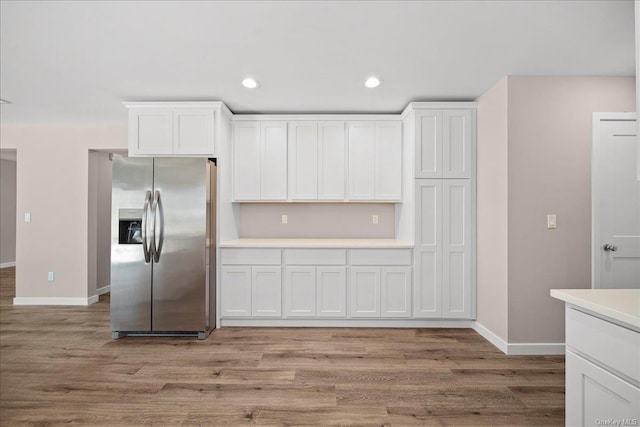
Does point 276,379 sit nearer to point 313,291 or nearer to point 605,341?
point 313,291

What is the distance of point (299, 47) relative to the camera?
273 centimetres

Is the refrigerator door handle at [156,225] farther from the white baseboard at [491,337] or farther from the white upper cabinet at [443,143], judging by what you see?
the white baseboard at [491,337]

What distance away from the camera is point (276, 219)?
4.52 m

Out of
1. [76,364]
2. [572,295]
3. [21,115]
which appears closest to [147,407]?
[76,364]

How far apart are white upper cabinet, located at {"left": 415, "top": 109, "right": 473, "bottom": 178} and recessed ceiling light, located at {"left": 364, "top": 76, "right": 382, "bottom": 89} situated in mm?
706

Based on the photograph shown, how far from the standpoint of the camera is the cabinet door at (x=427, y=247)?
12.3ft

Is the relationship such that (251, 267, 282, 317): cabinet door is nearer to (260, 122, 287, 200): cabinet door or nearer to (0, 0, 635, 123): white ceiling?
(260, 122, 287, 200): cabinet door

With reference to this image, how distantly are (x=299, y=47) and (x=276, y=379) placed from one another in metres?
2.61

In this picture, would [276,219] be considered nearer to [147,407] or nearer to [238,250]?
[238,250]

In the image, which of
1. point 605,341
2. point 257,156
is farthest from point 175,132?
point 605,341

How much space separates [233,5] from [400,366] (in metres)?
3.00

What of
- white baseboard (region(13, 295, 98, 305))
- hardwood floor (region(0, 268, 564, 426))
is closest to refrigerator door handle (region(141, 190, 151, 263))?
hardwood floor (region(0, 268, 564, 426))

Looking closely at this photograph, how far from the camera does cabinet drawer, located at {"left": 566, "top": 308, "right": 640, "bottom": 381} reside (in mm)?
1234

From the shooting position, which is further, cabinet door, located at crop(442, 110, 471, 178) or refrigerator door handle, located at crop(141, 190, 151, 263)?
cabinet door, located at crop(442, 110, 471, 178)
